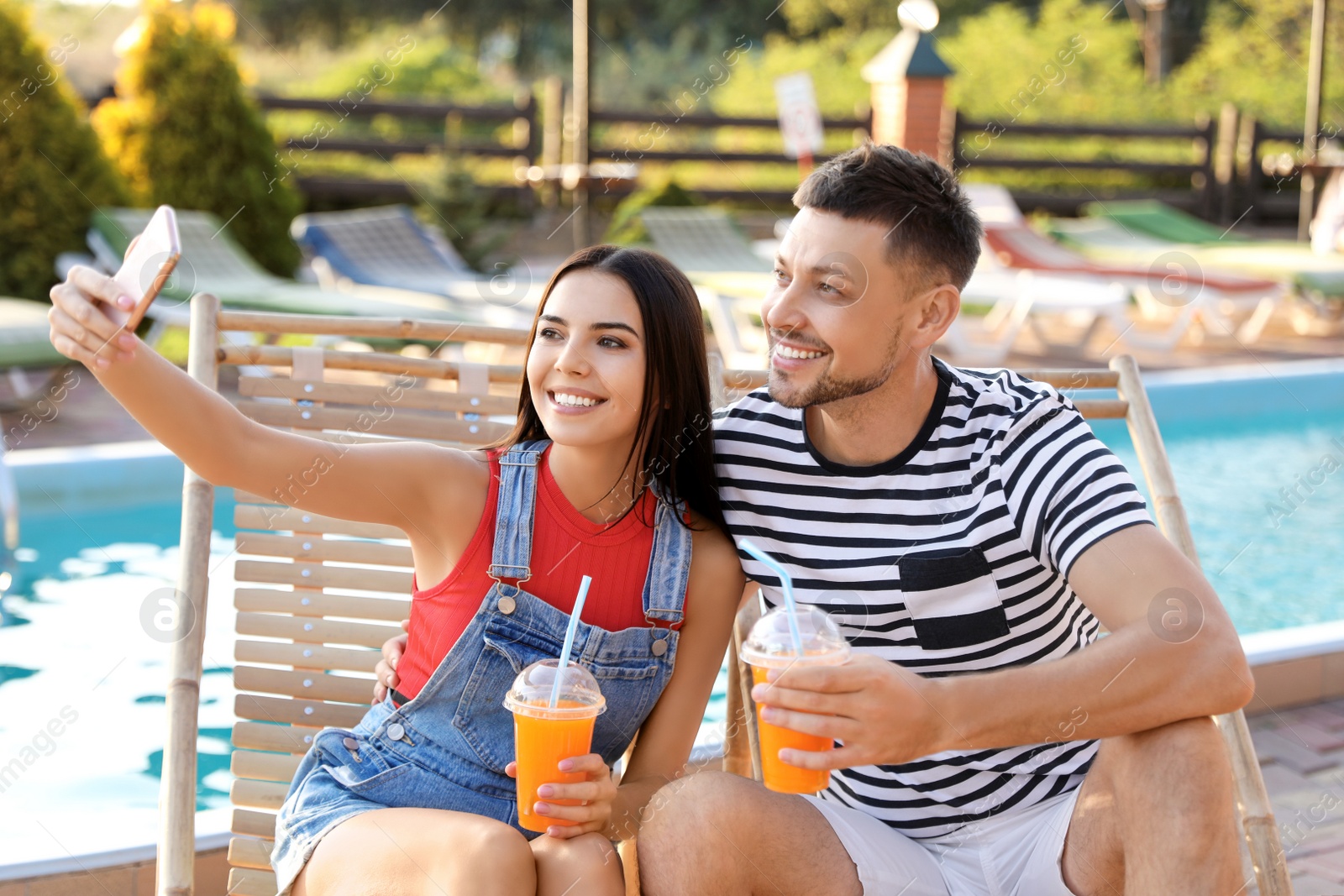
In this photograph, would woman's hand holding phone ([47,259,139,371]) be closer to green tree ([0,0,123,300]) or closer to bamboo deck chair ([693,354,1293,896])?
bamboo deck chair ([693,354,1293,896])

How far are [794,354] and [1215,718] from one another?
119 cm

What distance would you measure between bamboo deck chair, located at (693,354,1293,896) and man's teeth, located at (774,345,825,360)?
618 mm

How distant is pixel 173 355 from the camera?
8.64m

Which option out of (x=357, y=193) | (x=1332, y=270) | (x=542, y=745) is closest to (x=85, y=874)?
(x=542, y=745)

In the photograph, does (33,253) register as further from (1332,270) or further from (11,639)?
(1332,270)

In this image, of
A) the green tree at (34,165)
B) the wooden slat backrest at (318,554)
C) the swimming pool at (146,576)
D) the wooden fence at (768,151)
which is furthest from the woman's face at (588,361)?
the wooden fence at (768,151)

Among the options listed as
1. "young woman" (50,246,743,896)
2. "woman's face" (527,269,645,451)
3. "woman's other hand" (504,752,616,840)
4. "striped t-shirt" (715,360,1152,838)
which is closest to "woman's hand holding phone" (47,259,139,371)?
"young woman" (50,246,743,896)

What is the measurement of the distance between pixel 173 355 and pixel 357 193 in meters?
5.85

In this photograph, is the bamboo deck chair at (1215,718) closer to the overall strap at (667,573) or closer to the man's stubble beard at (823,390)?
the overall strap at (667,573)

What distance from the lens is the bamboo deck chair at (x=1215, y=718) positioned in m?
2.34

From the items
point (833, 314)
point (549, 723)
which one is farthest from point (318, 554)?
point (833, 314)

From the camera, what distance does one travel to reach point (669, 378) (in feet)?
7.39

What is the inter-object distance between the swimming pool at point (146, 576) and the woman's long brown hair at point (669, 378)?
4.28ft

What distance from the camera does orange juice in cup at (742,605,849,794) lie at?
1.75m
